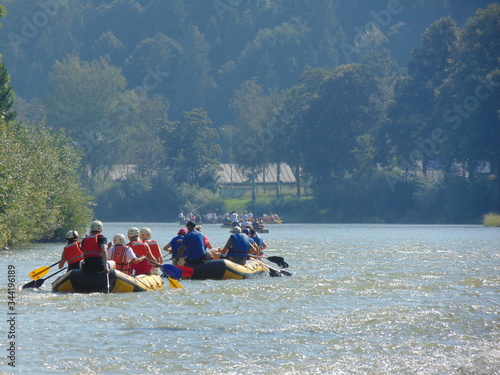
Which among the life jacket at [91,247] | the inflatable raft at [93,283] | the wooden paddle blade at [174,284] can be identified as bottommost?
the wooden paddle blade at [174,284]

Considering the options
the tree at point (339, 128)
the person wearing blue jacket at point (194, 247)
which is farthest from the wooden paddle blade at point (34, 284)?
the tree at point (339, 128)

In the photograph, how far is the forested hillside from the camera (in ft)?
267

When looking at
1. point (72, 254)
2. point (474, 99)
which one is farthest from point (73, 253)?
point (474, 99)

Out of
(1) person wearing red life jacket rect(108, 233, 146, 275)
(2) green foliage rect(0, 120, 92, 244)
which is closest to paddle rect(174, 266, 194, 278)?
(1) person wearing red life jacket rect(108, 233, 146, 275)

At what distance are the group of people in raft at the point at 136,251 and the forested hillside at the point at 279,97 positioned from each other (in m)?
50.7

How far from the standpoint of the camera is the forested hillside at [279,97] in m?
81.4

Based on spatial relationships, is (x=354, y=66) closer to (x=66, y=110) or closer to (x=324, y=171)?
(x=324, y=171)

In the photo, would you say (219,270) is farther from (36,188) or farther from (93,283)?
(36,188)

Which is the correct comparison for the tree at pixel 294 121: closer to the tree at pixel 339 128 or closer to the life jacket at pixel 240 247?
the tree at pixel 339 128

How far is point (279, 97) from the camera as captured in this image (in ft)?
350

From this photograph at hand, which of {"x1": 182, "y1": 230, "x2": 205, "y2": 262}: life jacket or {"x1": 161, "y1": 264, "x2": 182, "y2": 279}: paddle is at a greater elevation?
{"x1": 182, "y1": 230, "x2": 205, "y2": 262}: life jacket

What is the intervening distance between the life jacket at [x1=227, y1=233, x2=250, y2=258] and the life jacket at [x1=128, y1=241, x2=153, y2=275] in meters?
4.22

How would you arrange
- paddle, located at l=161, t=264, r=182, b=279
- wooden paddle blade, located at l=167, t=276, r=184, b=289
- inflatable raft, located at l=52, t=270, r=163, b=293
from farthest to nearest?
1. paddle, located at l=161, t=264, r=182, b=279
2. wooden paddle blade, located at l=167, t=276, r=184, b=289
3. inflatable raft, located at l=52, t=270, r=163, b=293

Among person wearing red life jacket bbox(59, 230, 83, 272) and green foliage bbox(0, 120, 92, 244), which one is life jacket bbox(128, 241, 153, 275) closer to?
person wearing red life jacket bbox(59, 230, 83, 272)
